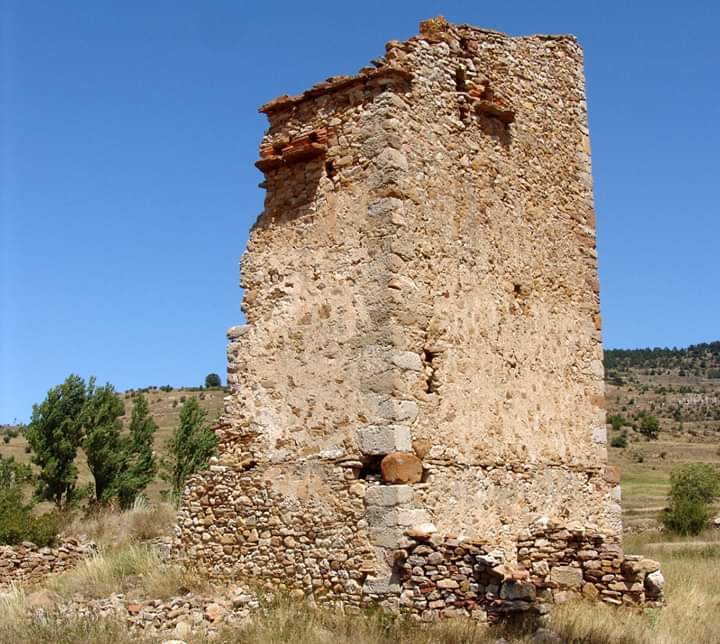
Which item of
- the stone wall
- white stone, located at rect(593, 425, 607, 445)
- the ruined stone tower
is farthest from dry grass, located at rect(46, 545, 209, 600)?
white stone, located at rect(593, 425, 607, 445)

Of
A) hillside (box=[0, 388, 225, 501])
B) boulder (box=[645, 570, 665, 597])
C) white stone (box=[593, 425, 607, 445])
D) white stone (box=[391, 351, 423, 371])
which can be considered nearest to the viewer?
boulder (box=[645, 570, 665, 597])

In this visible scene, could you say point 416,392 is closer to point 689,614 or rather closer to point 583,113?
point 689,614

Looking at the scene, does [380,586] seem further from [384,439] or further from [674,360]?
[674,360]

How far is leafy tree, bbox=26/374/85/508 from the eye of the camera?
80.9 feet

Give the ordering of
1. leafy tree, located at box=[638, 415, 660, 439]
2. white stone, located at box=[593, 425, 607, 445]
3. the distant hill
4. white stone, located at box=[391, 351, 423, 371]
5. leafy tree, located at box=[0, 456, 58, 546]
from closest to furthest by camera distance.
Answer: white stone, located at box=[391, 351, 423, 371]
white stone, located at box=[593, 425, 607, 445]
leafy tree, located at box=[0, 456, 58, 546]
leafy tree, located at box=[638, 415, 660, 439]
the distant hill

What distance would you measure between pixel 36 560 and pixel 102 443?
42.2 ft

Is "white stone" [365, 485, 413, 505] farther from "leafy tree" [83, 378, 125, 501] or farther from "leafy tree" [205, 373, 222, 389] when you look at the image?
"leafy tree" [205, 373, 222, 389]

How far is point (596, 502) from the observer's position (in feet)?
36.5

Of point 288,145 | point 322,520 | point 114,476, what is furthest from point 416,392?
point 114,476

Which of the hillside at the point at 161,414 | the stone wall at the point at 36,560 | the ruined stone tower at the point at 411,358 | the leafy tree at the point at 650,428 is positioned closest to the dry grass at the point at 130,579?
the ruined stone tower at the point at 411,358

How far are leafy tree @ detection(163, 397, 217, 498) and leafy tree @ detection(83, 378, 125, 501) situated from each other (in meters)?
1.61

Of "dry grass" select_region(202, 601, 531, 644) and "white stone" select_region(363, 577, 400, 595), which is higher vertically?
"white stone" select_region(363, 577, 400, 595)

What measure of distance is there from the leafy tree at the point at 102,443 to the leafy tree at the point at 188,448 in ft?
5.27

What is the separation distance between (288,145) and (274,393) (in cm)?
280
